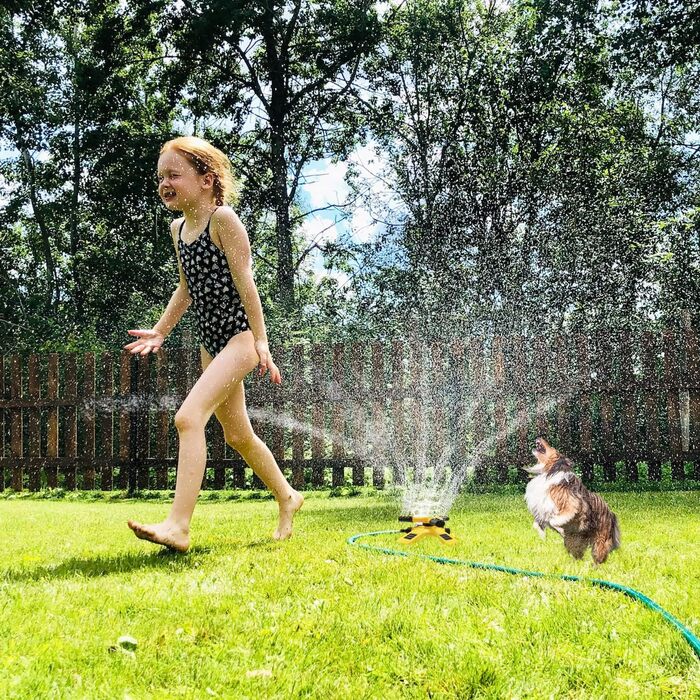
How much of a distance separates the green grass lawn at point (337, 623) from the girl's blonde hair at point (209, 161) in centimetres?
163

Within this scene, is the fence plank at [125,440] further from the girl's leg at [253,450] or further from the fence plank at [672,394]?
the fence plank at [672,394]

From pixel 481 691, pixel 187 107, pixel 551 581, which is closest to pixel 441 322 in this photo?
pixel 187 107

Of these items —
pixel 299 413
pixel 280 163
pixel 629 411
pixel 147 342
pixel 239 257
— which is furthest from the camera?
pixel 280 163

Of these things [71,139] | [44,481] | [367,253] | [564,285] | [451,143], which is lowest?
[44,481]

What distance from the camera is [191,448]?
3.21 m

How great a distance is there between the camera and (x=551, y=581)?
8.73 feet

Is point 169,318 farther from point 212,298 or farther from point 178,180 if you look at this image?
point 178,180

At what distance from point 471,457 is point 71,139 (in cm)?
1117

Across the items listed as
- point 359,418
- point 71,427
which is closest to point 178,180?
A: point 359,418

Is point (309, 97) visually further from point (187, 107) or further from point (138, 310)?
point (138, 310)

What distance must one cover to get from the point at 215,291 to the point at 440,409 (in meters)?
5.73

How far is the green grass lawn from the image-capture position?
167 centimetres

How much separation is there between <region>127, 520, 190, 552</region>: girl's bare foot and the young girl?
20 mm

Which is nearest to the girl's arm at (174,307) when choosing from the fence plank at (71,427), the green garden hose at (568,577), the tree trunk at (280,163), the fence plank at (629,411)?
the green garden hose at (568,577)
